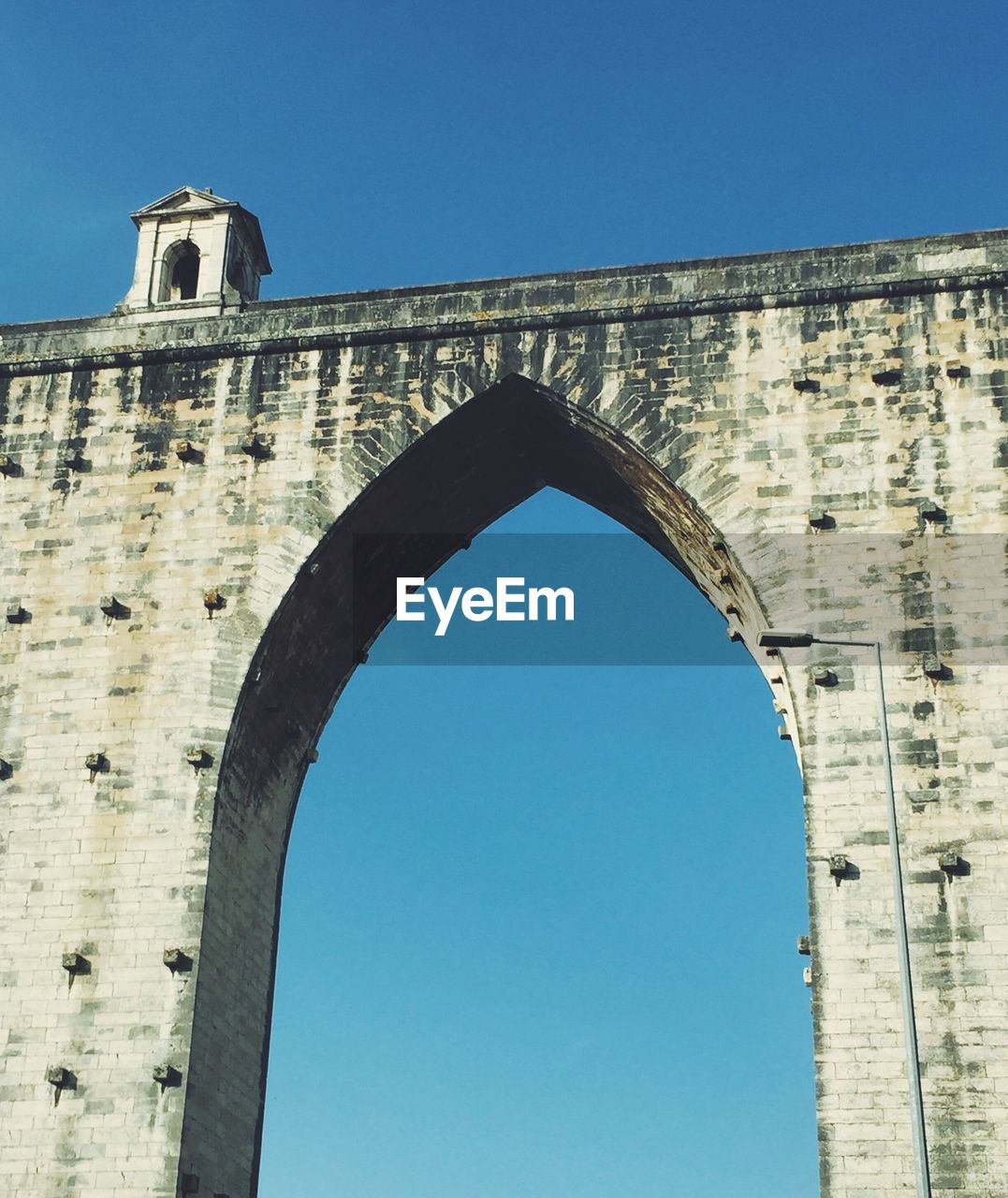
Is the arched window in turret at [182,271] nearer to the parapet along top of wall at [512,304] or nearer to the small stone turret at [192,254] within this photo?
the small stone turret at [192,254]

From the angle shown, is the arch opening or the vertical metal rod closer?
the vertical metal rod

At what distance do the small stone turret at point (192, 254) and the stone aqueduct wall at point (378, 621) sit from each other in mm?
898

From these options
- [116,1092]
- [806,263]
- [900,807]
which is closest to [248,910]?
[116,1092]

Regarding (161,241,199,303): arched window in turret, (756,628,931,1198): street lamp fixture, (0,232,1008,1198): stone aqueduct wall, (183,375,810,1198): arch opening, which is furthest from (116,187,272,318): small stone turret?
(756,628,931,1198): street lamp fixture

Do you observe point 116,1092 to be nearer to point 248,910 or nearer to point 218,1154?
point 218,1154

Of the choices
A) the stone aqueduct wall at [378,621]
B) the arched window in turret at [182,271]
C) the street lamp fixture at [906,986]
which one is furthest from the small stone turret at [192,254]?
the street lamp fixture at [906,986]

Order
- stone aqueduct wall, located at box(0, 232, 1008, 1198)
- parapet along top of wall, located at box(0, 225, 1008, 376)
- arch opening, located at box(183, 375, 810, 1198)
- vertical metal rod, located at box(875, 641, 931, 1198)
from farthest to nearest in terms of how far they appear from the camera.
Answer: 1. parapet along top of wall, located at box(0, 225, 1008, 376)
2. arch opening, located at box(183, 375, 810, 1198)
3. stone aqueduct wall, located at box(0, 232, 1008, 1198)
4. vertical metal rod, located at box(875, 641, 931, 1198)

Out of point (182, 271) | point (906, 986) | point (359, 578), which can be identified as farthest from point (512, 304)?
point (906, 986)

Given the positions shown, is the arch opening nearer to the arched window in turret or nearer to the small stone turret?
the small stone turret

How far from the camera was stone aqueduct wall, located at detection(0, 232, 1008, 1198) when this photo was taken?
2031cm

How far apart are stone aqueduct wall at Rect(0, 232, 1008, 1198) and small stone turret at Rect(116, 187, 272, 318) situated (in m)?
0.90

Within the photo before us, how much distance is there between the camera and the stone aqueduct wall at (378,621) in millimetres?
20312

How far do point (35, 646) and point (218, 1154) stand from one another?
6.75 meters

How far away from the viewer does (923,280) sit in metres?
23.1
